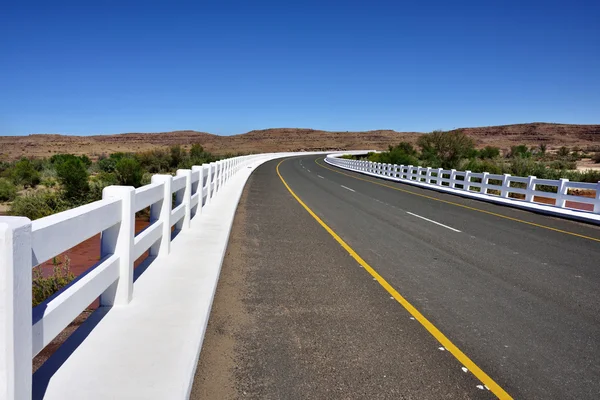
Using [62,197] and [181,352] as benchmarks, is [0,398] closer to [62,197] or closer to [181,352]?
[181,352]

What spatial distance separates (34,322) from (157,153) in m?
49.6

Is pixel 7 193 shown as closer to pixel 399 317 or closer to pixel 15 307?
pixel 399 317

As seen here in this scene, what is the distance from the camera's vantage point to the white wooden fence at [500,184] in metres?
18.5

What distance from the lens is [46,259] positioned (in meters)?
3.08

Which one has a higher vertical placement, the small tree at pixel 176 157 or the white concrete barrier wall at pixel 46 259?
the white concrete barrier wall at pixel 46 259

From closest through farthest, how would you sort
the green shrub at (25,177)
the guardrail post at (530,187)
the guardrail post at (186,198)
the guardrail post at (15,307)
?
the guardrail post at (15,307) < the guardrail post at (186,198) < the guardrail post at (530,187) < the green shrub at (25,177)

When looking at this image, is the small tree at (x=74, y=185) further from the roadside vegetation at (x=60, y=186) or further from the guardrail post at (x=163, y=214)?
the guardrail post at (x=163, y=214)

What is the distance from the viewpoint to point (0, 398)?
253cm

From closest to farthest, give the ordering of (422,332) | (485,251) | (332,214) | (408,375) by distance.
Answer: (408,375) → (422,332) → (485,251) → (332,214)

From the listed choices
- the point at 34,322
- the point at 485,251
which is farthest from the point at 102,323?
the point at 485,251

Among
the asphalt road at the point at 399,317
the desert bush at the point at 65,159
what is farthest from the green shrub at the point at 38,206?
the desert bush at the point at 65,159

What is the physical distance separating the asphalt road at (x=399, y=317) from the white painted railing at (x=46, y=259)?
1.16 m

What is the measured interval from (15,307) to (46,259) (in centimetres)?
56

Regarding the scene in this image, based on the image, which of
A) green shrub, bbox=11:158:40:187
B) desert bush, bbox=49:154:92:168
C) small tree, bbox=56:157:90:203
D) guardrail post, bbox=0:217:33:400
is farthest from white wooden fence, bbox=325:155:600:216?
desert bush, bbox=49:154:92:168
